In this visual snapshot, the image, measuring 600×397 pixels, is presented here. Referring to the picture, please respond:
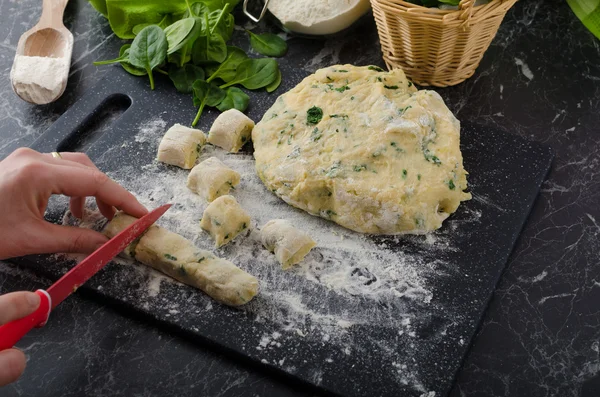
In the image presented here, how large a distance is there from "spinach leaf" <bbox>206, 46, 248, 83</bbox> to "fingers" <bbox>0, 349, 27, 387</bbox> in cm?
130

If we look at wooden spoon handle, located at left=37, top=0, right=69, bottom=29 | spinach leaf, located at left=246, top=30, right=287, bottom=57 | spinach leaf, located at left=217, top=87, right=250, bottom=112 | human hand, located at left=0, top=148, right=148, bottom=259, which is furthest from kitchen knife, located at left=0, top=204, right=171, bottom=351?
wooden spoon handle, located at left=37, top=0, right=69, bottom=29

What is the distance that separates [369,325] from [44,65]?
1.70 meters

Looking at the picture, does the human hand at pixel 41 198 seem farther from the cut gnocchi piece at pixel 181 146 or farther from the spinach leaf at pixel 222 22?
the spinach leaf at pixel 222 22

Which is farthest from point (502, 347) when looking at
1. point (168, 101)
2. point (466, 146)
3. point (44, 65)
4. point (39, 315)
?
point (44, 65)

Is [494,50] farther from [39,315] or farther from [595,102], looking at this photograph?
[39,315]

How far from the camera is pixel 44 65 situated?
2656mm

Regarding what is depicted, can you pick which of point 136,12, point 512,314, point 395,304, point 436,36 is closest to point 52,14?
point 136,12

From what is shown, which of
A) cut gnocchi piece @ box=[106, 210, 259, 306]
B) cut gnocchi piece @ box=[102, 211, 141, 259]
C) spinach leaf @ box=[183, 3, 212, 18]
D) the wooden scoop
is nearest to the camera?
cut gnocchi piece @ box=[106, 210, 259, 306]

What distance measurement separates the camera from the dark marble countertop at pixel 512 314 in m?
1.83

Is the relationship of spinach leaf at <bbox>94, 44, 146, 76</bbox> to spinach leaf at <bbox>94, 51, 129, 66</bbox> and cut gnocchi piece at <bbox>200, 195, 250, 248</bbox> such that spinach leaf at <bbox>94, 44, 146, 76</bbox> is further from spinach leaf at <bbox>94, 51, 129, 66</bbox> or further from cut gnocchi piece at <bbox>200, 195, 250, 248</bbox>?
cut gnocchi piece at <bbox>200, 195, 250, 248</bbox>

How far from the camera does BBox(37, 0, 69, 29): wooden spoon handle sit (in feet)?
9.14

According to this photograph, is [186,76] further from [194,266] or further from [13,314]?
[13,314]

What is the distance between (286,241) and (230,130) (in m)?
0.52

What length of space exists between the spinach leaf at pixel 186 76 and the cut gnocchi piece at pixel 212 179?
1.49 ft
